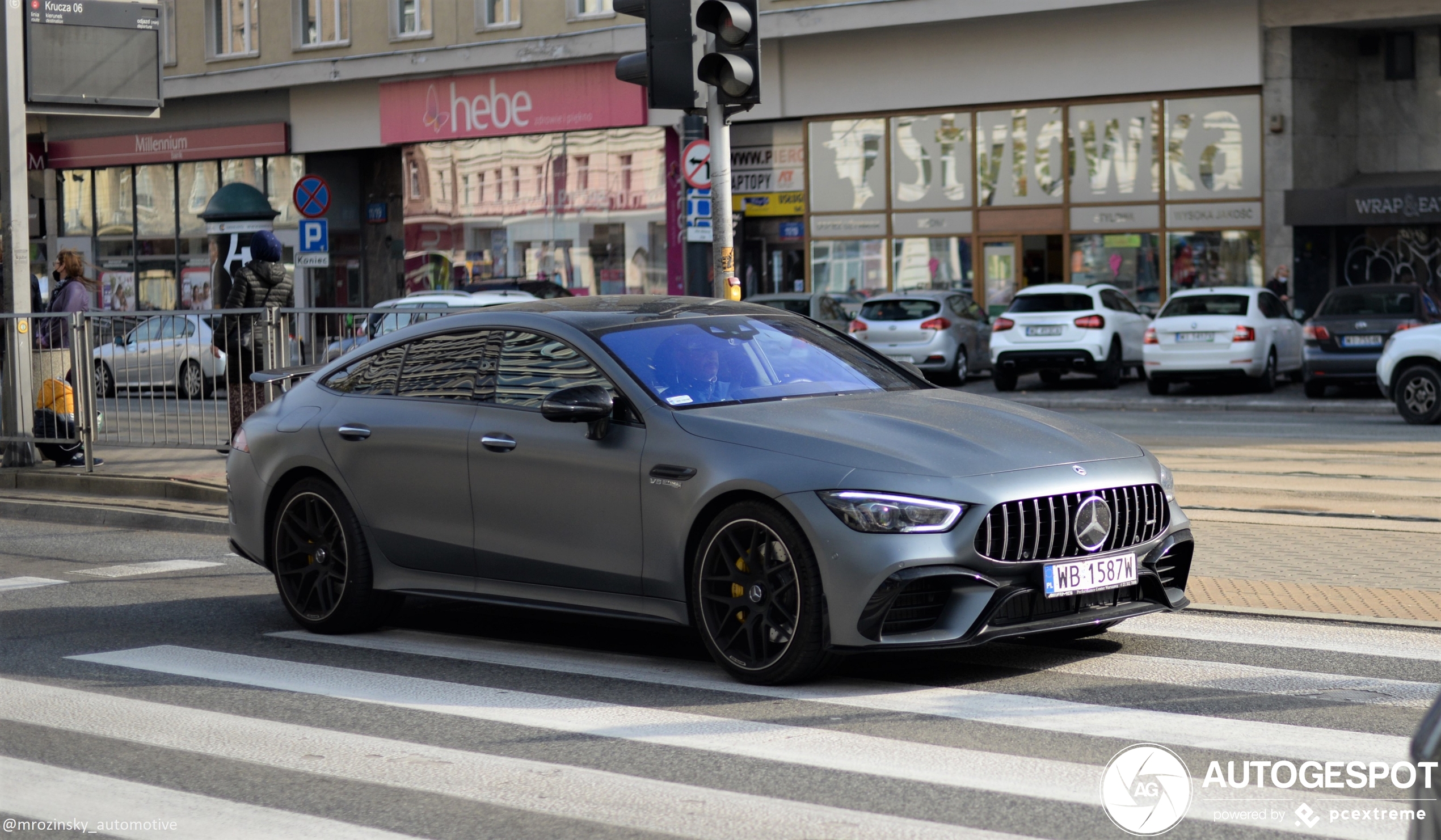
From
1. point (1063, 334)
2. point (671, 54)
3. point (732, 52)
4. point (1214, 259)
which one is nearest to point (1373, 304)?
point (1063, 334)

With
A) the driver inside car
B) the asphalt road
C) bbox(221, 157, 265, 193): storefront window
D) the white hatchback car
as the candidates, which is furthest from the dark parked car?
A: bbox(221, 157, 265, 193): storefront window

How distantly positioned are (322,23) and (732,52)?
29884 millimetres

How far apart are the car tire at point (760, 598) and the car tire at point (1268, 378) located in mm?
19375

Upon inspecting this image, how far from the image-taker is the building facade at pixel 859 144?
29.5 metres

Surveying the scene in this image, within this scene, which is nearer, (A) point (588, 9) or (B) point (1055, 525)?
(B) point (1055, 525)

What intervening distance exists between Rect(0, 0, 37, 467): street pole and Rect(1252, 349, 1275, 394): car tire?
16364mm

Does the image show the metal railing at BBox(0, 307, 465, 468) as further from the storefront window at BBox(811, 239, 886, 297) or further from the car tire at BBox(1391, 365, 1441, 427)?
the storefront window at BBox(811, 239, 886, 297)

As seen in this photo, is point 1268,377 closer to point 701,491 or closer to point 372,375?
point 372,375

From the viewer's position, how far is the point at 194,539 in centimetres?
1174

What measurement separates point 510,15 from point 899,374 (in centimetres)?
2965

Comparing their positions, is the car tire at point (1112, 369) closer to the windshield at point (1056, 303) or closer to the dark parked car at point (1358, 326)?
the windshield at point (1056, 303)

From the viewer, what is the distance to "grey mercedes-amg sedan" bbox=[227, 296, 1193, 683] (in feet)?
20.4

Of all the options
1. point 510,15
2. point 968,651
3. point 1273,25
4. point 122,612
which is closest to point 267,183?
point 510,15

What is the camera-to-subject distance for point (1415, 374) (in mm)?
19391
